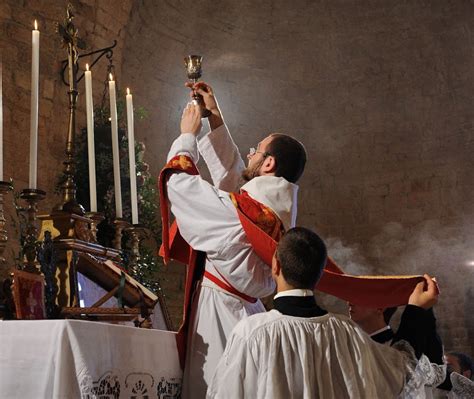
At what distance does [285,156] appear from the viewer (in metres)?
3.10

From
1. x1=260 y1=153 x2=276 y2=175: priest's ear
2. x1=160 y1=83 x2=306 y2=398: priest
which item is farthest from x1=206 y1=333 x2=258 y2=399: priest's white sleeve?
x1=260 y1=153 x2=276 y2=175: priest's ear

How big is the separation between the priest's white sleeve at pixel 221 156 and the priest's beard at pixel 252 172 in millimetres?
224

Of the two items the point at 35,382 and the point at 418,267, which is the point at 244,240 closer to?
the point at 35,382

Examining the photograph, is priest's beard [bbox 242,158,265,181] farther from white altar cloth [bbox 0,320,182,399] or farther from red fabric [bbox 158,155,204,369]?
white altar cloth [bbox 0,320,182,399]

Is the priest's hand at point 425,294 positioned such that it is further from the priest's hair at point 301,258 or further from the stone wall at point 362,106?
the stone wall at point 362,106

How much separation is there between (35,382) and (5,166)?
442 centimetres

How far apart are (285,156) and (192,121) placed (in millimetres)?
387

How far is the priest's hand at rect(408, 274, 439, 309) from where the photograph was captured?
→ 2742mm

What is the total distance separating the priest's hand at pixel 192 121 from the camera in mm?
2998

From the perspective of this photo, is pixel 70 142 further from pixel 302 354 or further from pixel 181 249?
pixel 302 354

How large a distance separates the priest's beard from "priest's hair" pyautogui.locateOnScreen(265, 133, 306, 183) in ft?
0.21

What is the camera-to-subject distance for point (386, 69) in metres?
10.1

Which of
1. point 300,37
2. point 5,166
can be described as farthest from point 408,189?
point 5,166

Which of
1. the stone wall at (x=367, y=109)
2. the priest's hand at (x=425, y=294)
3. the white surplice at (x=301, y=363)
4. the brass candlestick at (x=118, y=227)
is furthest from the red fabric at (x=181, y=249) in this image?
the stone wall at (x=367, y=109)
